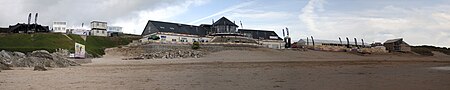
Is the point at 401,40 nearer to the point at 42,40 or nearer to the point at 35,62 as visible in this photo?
the point at 42,40

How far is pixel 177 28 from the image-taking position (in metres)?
71.0

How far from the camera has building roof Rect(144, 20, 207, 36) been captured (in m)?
68.6

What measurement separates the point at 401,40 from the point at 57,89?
7751cm

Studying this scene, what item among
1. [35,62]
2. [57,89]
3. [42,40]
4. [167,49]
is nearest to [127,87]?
[57,89]

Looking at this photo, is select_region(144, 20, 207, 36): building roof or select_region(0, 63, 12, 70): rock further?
select_region(144, 20, 207, 36): building roof

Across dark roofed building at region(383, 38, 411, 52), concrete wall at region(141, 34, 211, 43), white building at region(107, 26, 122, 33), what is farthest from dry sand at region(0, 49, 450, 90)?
white building at region(107, 26, 122, 33)

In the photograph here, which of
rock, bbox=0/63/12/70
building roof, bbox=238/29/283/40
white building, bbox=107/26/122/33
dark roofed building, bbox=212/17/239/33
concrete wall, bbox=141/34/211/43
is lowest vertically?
rock, bbox=0/63/12/70

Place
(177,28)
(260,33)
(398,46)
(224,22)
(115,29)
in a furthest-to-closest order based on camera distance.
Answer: (115,29)
(260,33)
(398,46)
(224,22)
(177,28)

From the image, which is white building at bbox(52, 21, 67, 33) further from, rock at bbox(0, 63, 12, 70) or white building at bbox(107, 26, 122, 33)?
rock at bbox(0, 63, 12, 70)

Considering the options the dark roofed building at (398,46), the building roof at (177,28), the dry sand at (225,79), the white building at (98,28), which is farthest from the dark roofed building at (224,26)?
the dry sand at (225,79)

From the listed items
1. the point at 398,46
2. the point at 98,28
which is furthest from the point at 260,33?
the point at 98,28

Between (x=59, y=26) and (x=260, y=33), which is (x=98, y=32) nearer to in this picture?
(x=59, y=26)

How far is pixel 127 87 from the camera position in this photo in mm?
13633

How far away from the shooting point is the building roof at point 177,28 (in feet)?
225
